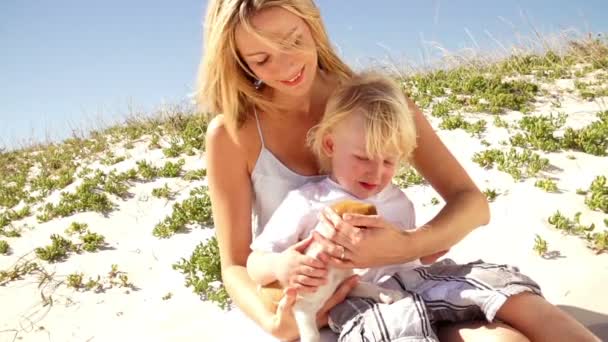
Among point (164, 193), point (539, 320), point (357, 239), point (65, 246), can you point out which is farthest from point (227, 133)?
point (164, 193)

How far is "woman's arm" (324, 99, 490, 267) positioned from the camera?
9.09 feet

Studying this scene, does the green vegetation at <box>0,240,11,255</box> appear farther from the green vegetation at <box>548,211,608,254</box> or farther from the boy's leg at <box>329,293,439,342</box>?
the green vegetation at <box>548,211,608,254</box>

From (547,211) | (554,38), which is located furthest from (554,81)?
(547,211)

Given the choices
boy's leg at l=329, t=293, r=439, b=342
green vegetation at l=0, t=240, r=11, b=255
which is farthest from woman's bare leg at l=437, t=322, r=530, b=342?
green vegetation at l=0, t=240, r=11, b=255

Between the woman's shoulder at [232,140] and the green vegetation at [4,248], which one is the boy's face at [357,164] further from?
the green vegetation at [4,248]

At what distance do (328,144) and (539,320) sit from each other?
155cm

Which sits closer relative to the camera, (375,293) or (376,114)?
(375,293)

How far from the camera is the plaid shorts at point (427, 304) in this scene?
8.89ft

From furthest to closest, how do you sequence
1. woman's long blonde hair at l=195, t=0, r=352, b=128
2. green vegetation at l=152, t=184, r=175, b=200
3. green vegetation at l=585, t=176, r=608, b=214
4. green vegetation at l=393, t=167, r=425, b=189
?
green vegetation at l=152, t=184, r=175, b=200 < green vegetation at l=393, t=167, r=425, b=189 < green vegetation at l=585, t=176, r=608, b=214 < woman's long blonde hair at l=195, t=0, r=352, b=128

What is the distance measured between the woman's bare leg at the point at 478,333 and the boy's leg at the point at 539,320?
9 centimetres

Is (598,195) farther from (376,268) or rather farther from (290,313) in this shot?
(290,313)

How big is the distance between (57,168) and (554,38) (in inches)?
420

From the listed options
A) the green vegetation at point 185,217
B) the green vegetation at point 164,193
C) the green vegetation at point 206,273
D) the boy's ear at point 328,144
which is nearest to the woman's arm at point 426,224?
the boy's ear at point 328,144

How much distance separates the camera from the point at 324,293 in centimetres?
283
